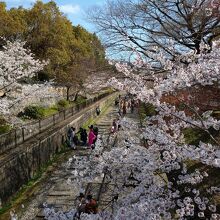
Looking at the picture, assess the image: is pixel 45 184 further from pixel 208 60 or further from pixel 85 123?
pixel 85 123

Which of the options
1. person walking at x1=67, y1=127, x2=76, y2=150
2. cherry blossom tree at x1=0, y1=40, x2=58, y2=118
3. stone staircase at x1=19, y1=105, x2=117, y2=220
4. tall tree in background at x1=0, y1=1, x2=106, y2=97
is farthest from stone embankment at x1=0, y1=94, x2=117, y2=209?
tall tree in background at x1=0, y1=1, x2=106, y2=97

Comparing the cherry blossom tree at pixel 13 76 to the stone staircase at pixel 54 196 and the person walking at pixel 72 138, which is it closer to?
the person walking at pixel 72 138

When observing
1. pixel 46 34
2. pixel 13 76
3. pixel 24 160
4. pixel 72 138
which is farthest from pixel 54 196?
pixel 46 34

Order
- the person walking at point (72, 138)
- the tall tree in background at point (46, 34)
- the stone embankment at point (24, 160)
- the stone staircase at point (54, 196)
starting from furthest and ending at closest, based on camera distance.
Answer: the tall tree in background at point (46, 34)
the person walking at point (72, 138)
the stone embankment at point (24, 160)
the stone staircase at point (54, 196)

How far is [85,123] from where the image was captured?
108ft

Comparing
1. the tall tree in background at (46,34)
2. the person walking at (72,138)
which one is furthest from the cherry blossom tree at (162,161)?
the tall tree in background at (46,34)

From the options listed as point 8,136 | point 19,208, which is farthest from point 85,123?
point 19,208

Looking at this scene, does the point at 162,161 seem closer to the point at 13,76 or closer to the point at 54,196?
the point at 54,196

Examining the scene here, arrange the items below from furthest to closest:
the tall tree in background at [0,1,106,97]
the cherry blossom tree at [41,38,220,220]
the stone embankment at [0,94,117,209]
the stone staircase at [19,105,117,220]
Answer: the tall tree in background at [0,1,106,97] → the stone embankment at [0,94,117,209] → the stone staircase at [19,105,117,220] → the cherry blossom tree at [41,38,220,220]

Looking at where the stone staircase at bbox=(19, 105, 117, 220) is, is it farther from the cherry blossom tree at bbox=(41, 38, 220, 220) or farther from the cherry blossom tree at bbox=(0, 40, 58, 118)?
the cherry blossom tree at bbox=(41, 38, 220, 220)

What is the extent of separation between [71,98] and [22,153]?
3404 centimetres

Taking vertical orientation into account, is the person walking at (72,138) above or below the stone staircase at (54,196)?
above

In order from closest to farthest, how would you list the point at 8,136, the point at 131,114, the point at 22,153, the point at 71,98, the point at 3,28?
the point at 22,153
the point at 8,136
the point at 3,28
the point at 131,114
the point at 71,98

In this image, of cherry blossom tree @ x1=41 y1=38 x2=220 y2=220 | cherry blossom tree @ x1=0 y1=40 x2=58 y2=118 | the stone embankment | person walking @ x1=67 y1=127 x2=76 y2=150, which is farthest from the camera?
person walking @ x1=67 y1=127 x2=76 y2=150
